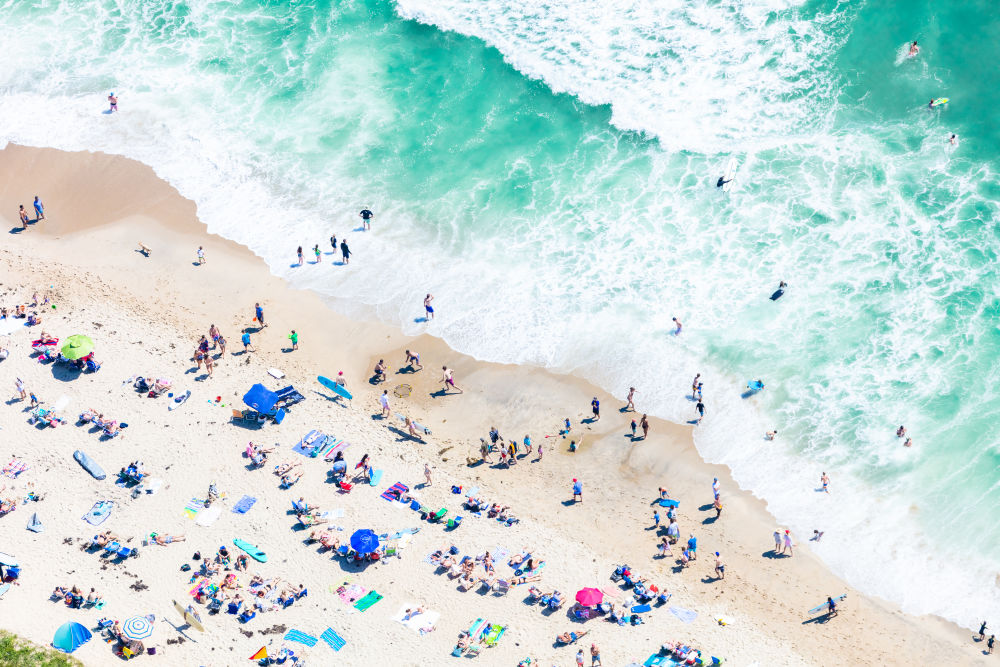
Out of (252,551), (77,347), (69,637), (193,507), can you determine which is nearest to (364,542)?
(252,551)

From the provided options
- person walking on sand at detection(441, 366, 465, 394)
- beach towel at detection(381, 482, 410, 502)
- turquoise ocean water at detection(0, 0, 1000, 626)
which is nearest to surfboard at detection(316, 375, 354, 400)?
person walking on sand at detection(441, 366, 465, 394)

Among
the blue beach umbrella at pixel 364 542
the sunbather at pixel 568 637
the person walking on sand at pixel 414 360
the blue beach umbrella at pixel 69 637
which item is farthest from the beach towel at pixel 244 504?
the sunbather at pixel 568 637

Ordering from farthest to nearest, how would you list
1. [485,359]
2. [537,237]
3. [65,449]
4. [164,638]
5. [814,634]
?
1. [537,237]
2. [485,359]
3. [65,449]
4. [814,634]
5. [164,638]

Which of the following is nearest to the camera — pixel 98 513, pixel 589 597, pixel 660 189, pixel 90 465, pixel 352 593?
pixel 589 597

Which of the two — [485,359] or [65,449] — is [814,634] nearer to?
[485,359]

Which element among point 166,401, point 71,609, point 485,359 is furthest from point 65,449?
point 485,359

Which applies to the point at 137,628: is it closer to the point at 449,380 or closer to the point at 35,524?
the point at 35,524

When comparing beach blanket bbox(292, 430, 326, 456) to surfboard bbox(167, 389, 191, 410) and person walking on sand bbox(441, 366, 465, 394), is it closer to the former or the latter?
surfboard bbox(167, 389, 191, 410)
